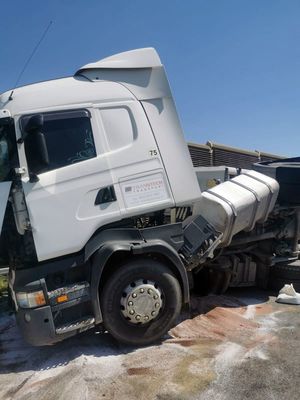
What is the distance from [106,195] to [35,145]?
92 cm

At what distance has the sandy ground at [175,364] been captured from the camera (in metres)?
3.79

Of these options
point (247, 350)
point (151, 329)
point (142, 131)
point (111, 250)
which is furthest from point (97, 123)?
point (247, 350)

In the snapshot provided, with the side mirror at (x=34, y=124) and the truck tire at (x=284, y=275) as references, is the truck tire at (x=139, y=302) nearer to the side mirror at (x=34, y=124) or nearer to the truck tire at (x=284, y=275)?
the side mirror at (x=34, y=124)

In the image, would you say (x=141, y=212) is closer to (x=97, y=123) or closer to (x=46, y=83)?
(x=97, y=123)

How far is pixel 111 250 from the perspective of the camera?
4582mm

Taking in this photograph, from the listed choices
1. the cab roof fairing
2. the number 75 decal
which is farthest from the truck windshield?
the number 75 decal

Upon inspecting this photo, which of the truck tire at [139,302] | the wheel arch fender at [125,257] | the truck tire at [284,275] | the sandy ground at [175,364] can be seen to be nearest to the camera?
the sandy ground at [175,364]

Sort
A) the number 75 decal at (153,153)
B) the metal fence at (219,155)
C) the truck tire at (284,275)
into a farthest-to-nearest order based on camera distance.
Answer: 1. the metal fence at (219,155)
2. the truck tire at (284,275)
3. the number 75 decal at (153,153)

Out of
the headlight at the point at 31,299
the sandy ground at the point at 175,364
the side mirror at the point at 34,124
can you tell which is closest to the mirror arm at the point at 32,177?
the side mirror at the point at 34,124

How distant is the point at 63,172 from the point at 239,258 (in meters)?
3.54

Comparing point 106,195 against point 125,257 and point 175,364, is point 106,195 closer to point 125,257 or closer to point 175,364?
point 125,257

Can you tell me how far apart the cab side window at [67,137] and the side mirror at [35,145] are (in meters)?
0.08

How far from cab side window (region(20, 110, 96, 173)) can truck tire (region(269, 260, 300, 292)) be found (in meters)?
3.96

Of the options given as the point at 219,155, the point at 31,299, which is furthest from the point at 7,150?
the point at 219,155
